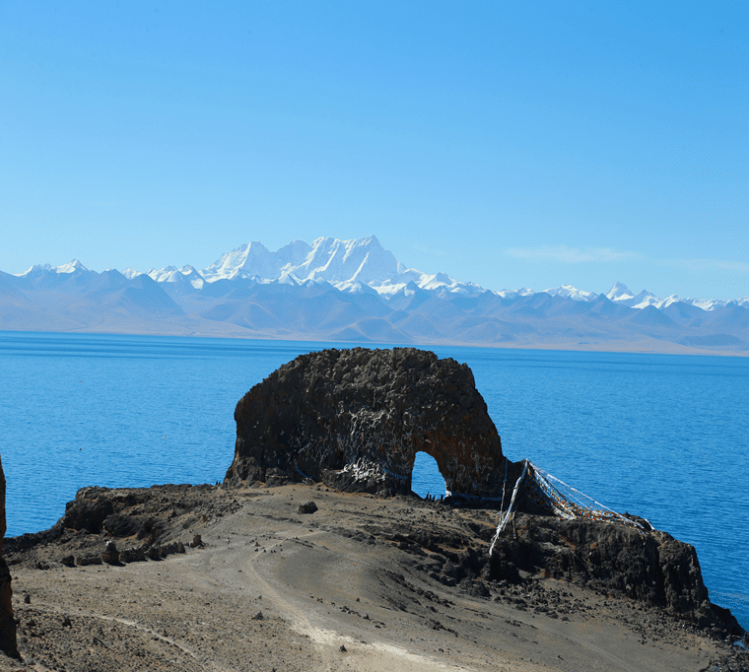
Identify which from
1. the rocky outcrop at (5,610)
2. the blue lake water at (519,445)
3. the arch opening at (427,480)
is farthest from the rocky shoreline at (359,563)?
the arch opening at (427,480)

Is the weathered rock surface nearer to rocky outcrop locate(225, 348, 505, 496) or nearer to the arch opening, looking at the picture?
rocky outcrop locate(225, 348, 505, 496)

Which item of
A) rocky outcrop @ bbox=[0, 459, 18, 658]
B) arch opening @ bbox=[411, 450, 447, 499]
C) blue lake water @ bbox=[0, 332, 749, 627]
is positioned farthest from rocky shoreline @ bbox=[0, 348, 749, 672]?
arch opening @ bbox=[411, 450, 447, 499]

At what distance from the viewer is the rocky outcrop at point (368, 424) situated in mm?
30219

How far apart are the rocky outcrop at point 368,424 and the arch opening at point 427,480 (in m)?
10.8

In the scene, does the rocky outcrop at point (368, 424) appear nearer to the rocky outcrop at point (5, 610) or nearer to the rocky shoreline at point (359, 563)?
the rocky shoreline at point (359, 563)

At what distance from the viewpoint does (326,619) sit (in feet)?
57.8

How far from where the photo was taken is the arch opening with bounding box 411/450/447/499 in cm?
4405

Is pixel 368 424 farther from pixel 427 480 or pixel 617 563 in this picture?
pixel 427 480

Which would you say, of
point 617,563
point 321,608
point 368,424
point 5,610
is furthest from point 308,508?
point 5,610

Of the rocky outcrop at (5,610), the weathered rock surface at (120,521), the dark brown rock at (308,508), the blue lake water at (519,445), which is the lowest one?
the blue lake water at (519,445)

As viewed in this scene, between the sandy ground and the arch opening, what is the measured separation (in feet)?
49.9

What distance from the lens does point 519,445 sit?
67.6m

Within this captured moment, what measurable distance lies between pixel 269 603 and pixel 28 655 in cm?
706

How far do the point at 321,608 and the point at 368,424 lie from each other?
494 inches
